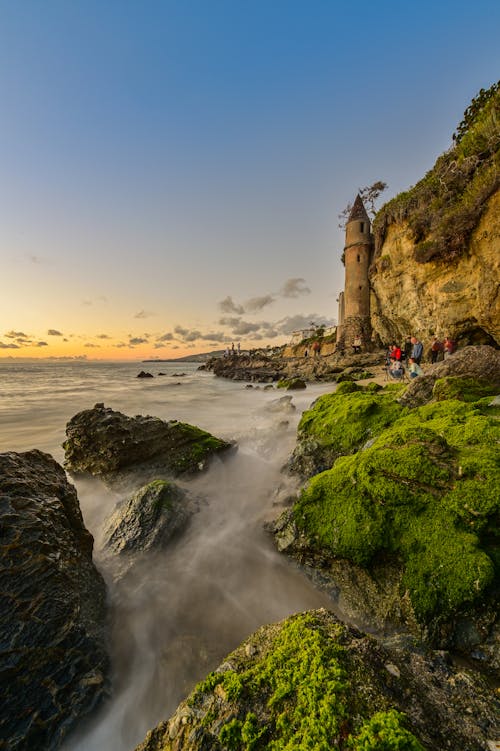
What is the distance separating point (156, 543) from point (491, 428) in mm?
4898

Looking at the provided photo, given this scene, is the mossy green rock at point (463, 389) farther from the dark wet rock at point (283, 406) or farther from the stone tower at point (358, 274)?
the stone tower at point (358, 274)

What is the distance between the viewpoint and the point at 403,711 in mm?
1567

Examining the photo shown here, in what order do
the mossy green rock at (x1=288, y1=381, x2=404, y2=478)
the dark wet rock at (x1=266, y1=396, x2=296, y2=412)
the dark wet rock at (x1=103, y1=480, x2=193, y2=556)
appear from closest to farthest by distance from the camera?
the dark wet rock at (x1=103, y1=480, x2=193, y2=556) → the mossy green rock at (x1=288, y1=381, x2=404, y2=478) → the dark wet rock at (x1=266, y1=396, x2=296, y2=412)

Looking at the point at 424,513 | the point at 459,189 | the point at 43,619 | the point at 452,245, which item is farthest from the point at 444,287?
the point at 43,619

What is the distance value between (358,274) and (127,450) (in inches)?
1239

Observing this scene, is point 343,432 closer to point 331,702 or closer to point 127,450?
point 127,450

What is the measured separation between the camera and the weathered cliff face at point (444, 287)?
13109 mm

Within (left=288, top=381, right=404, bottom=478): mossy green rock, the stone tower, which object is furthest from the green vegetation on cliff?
(left=288, top=381, right=404, bottom=478): mossy green rock

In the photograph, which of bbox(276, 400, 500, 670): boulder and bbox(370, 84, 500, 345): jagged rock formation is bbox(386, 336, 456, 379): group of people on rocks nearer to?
bbox(370, 84, 500, 345): jagged rock formation

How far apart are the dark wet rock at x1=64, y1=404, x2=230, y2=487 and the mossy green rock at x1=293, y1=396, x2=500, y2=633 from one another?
3528mm

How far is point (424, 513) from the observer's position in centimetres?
313

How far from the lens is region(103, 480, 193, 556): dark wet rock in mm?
4484

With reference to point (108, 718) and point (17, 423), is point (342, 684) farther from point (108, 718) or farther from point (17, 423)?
point (17, 423)

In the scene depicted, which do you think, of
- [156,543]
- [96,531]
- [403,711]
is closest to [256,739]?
[403,711]
